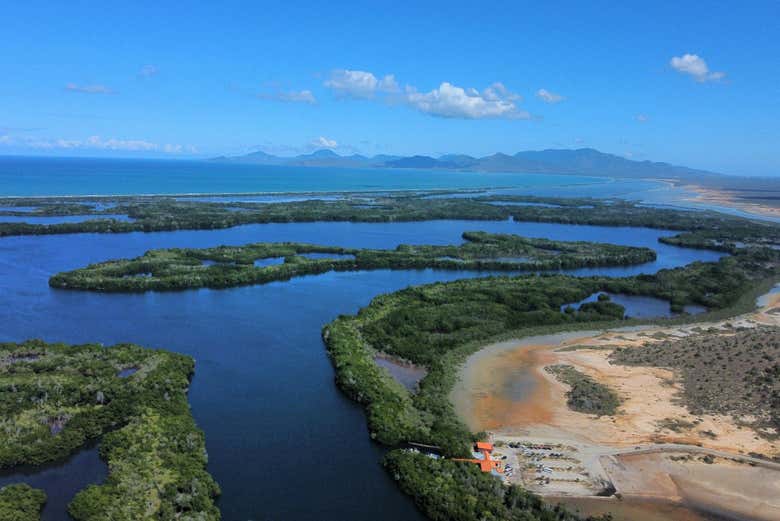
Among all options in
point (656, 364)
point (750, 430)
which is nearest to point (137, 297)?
point (656, 364)

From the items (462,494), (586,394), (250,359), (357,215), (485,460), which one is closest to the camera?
(462,494)

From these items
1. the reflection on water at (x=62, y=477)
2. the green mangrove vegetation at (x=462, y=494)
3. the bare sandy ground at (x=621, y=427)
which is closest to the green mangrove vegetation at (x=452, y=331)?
the green mangrove vegetation at (x=462, y=494)

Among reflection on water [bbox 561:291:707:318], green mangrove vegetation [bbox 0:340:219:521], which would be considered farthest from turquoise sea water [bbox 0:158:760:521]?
reflection on water [bbox 561:291:707:318]

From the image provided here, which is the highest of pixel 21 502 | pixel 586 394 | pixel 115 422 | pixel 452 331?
pixel 452 331

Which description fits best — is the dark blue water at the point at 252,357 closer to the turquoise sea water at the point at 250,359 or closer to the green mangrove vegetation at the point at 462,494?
the turquoise sea water at the point at 250,359

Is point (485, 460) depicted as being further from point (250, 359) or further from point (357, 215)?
point (357, 215)

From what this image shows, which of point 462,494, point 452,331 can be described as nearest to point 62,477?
point 462,494
